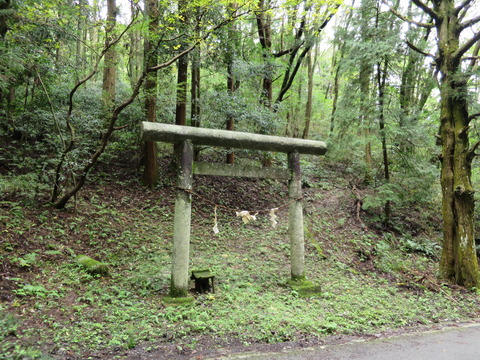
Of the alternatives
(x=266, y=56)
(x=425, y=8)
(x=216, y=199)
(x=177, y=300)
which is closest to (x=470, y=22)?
(x=425, y=8)

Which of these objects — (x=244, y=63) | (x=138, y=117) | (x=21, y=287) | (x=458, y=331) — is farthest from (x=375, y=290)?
(x=138, y=117)

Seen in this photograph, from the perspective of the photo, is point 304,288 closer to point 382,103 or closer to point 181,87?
point 382,103

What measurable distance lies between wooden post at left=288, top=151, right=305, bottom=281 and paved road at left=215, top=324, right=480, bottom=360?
189cm

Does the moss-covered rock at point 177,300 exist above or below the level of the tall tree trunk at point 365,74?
below

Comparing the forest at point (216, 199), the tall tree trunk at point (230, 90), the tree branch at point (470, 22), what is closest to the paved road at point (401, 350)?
the forest at point (216, 199)

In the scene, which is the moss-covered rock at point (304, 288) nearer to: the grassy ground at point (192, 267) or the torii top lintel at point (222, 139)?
the grassy ground at point (192, 267)

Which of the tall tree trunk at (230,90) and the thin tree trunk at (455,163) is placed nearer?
the thin tree trunk at (455,163)

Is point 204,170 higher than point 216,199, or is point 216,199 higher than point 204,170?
point 204,170

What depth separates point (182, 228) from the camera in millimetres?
4551

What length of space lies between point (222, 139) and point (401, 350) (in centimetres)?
400

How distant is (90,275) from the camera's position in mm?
4918

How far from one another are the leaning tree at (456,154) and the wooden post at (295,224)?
13.3ft

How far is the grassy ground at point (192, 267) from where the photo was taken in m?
3.47

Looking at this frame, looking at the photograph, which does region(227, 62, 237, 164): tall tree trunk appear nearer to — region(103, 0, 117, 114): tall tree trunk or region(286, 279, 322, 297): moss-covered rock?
region(103, 0, 117, 114): tall tree trunk
